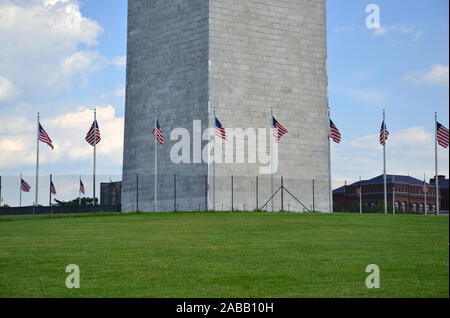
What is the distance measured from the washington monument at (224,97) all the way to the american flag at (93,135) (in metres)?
5.37

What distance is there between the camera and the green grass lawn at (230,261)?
15617 millimetres

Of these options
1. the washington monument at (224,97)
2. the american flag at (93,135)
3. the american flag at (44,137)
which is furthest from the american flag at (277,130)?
the american flag at (44,137)

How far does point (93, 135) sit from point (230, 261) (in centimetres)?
3799

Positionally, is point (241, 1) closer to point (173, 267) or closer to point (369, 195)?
point (173, 267)

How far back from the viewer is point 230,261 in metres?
20.2

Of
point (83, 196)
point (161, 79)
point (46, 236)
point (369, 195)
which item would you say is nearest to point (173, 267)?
point (46, 236)

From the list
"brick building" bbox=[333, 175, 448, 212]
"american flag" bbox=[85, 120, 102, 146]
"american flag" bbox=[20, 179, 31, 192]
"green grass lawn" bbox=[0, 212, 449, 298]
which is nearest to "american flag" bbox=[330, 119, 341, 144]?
"american flag" bbox=[85, 120, 102, 146]

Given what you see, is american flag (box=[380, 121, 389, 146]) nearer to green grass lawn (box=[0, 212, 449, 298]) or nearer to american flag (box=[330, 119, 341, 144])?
american flag (box=[330, 119, 341, 144])

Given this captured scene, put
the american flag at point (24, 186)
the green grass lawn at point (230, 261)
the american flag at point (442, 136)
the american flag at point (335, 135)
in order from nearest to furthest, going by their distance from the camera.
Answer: the green grass lawn at point (230, 261) → the american flag at point (442, 136) → the american flag at point (335, 135) → the american flag at point (24, 186)

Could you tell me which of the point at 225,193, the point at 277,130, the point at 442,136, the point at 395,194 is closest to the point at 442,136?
the point at 442,136

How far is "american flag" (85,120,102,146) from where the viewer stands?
56.2 meters

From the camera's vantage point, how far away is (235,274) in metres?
17.7

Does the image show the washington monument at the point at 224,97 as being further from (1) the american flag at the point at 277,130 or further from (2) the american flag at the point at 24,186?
(2) the american flag at the point at 24,186

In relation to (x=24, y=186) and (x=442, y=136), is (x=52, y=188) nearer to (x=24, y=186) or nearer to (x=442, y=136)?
(x=24, y=186)
